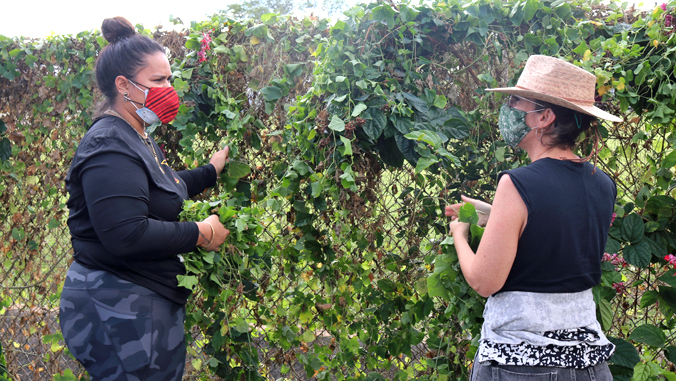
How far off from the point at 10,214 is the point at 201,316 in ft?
5.68

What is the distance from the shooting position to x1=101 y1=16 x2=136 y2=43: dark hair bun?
183 cm

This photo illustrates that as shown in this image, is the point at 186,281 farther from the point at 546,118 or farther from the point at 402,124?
the point at 546,118

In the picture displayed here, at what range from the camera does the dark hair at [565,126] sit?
4.77 feet

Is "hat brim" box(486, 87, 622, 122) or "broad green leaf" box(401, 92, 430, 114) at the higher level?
"hat brim" box(486, 87, 622, 122)

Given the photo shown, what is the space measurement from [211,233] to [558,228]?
1.22 meters

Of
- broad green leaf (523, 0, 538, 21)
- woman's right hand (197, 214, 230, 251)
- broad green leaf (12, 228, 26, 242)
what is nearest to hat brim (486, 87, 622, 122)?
broad green leaf (523, 0, 538, 21)

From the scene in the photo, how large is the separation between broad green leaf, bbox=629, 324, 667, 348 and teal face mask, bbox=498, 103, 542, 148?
1060 mm

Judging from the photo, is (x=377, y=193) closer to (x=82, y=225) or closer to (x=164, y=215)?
(x=164, y=215)

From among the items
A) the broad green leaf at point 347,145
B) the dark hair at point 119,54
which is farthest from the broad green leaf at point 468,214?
the dark hair at point 119,54

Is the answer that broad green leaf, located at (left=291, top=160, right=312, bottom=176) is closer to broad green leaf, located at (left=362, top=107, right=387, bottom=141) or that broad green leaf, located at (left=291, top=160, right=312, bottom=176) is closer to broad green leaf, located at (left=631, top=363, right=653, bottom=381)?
broad green leaf, located at (left=362, top=107, right=387, bottom=141)

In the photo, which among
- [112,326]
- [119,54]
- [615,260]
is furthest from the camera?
[615,260]

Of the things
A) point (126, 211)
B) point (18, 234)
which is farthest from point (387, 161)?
point (18, 234)

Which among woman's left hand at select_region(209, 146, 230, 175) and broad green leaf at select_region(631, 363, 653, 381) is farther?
woman's left hand at select_region(209, 146, 230, 175)

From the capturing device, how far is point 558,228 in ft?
4.36
